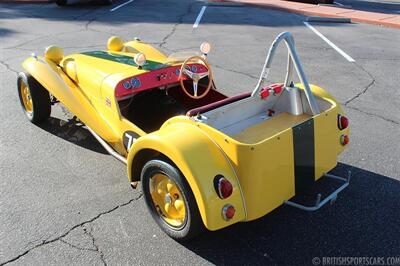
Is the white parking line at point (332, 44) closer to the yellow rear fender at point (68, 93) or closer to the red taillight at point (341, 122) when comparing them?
the red taillight at point (341, 122)

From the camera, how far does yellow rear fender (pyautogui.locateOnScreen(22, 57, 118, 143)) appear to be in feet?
13.3

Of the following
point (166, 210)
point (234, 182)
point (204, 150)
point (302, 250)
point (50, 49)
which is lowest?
point (302, 250)

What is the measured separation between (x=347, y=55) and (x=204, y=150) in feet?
20.5

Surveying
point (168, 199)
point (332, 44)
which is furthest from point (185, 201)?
point (332, 44)

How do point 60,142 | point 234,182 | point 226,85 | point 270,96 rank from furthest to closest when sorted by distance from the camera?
point 226,85 < point 60,142 < point 270,96 < point 234,182

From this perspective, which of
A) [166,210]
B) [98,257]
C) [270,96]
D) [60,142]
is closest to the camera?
[98,257]

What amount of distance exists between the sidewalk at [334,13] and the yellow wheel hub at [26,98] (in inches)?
384

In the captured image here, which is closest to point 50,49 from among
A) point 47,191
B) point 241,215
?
point 47,191

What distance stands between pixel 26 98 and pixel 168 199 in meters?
2.93

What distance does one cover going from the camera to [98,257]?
10.0ft

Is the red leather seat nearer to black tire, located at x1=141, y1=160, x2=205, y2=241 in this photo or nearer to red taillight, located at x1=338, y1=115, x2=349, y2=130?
black tire, located at x1=141, y1=160, x2=205, y2=241

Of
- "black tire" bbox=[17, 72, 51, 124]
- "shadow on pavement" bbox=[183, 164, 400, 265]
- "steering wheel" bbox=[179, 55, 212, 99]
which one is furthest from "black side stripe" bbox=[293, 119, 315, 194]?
"black tire" bbox=[17, 72, 51, 124]

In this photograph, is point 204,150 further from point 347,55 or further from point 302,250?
point 347,55

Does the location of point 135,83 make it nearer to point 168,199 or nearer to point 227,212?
point 168,199
